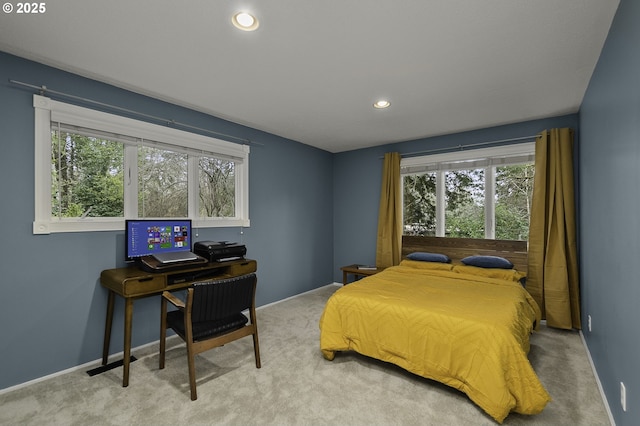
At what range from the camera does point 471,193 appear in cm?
414

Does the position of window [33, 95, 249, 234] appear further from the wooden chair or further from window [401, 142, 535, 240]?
window [401, 142, 535, 240]

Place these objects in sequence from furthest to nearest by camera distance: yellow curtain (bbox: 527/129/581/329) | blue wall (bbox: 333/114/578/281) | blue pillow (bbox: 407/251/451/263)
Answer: blue wall (bbox: 333/114/578/281) < blue pillow (bbox: 407/251/451/263) < yellow curtain (bbox: 527/129/581/329)

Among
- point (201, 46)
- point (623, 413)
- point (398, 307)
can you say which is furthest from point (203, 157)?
point (623, 413)

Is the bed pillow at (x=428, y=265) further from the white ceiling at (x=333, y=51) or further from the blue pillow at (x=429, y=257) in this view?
the white ceiling at (x=333, y=51)

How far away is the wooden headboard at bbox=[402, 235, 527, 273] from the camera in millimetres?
3666

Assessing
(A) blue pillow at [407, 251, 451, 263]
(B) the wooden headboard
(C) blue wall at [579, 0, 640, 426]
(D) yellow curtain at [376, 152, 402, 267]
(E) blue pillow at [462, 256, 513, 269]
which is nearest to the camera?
(C) blue wall at [579, 0, 640, 426]

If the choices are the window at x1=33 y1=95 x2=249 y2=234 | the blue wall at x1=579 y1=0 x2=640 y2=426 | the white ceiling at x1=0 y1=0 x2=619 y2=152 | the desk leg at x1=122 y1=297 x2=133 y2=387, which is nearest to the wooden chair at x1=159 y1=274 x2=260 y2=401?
the desk leg at x1=122 y1=297 x2=133 y2=387

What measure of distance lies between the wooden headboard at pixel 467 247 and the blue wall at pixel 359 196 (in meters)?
0.73

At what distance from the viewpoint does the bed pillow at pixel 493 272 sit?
3322 millimetres

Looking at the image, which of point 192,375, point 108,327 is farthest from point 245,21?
point 108,327

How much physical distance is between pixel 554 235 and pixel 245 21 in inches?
149

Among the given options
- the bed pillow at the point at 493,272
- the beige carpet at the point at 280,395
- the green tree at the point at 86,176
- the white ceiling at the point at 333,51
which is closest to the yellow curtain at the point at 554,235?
the bed pillow at the point at 493,272

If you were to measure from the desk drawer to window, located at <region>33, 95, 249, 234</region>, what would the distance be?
753 mm

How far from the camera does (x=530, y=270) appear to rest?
3502 mm
